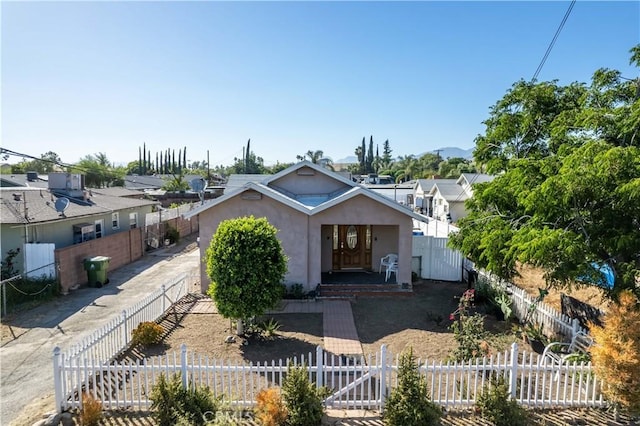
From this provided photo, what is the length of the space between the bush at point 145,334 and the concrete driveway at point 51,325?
1.85m

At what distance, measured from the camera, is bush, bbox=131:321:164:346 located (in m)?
9.54

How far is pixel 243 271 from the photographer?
9641mm

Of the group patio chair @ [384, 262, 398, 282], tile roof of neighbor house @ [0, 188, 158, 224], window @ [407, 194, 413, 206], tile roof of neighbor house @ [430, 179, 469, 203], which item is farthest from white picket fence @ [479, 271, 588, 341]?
window @ [407, 194, 413, 206]

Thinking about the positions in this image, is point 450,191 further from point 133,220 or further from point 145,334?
point 145,334

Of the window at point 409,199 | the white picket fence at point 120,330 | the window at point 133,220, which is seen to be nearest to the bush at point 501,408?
the white picket fence at point 120,330

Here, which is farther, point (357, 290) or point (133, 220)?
point (133, 220)

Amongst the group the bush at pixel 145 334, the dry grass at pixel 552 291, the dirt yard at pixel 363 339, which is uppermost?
the dry grass at pixel 552 291

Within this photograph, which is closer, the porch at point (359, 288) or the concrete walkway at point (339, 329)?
the concrete walkway at point (339, 329)

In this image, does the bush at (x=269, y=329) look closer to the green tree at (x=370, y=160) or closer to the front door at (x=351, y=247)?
the front door at (x=351, y=247)

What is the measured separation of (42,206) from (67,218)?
182cm

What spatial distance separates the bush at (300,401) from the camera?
626cm

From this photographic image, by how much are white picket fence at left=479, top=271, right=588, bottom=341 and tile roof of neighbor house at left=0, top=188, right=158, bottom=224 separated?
59.0 ft

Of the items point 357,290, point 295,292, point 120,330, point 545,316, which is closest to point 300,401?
point 120,330

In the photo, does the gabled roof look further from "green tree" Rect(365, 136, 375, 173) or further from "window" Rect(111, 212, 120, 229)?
"green tree" Rect(365, 136, 375, 173)
